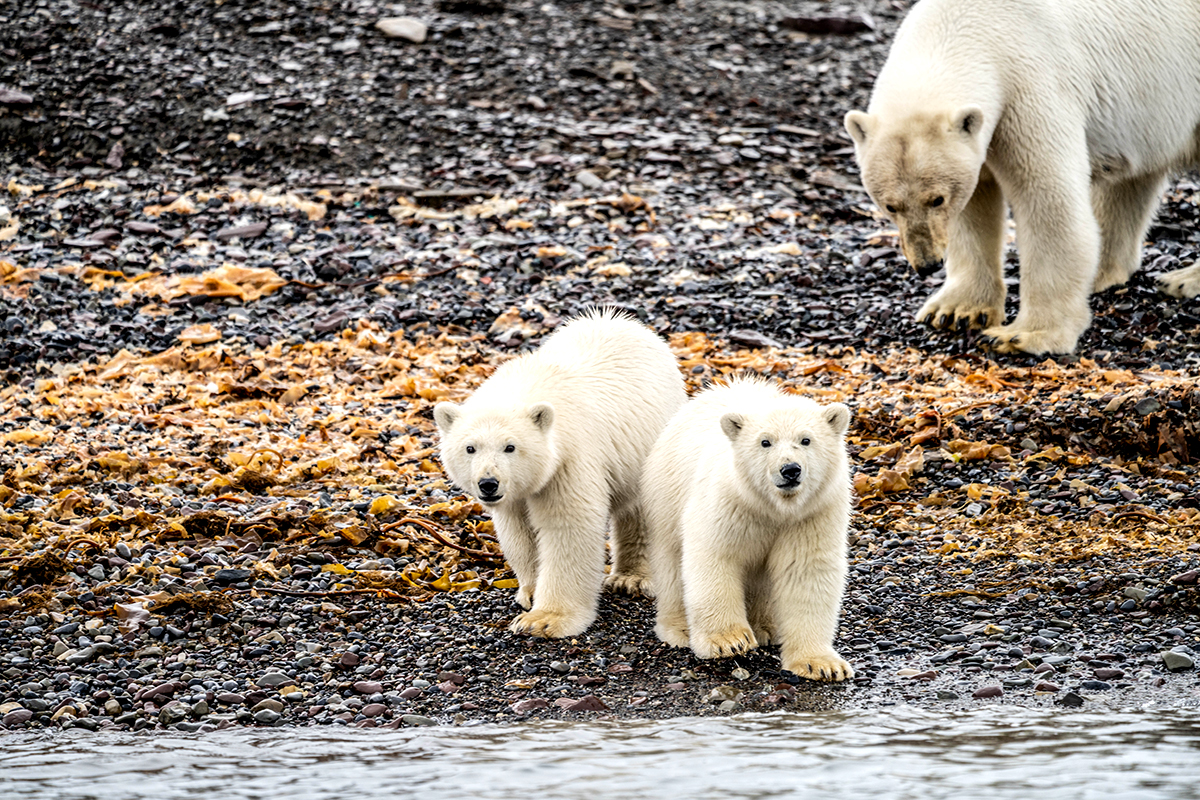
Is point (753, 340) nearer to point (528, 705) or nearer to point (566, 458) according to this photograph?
point (566, 458)

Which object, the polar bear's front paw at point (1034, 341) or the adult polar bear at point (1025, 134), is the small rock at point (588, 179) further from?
the polar bear's front paw at point (1034, 341)

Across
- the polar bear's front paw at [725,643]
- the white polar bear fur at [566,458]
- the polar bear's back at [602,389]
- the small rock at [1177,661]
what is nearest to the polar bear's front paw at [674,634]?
the polar bear's front paw at [725,643]

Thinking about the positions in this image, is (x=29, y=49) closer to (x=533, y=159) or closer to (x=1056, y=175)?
(x=533, y=159)

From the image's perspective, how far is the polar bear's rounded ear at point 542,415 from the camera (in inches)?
194

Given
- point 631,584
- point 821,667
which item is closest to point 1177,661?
point 821,667

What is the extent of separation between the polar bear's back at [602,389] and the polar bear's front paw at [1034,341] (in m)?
2.82

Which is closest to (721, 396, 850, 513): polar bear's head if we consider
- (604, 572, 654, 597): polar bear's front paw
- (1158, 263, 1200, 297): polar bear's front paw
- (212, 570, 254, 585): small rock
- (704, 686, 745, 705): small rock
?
(704, 686, 745, 705): small rock

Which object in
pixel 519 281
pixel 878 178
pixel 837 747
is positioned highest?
pixel 878 178

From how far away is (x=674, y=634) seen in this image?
4.91m

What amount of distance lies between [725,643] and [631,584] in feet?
3.00

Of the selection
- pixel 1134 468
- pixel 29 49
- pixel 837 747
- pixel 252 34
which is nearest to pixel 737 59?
pixel 252 34

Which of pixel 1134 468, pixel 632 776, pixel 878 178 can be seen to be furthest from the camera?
pixel 878 178

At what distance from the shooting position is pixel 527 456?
4.85 m

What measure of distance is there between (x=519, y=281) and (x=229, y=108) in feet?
16.0
